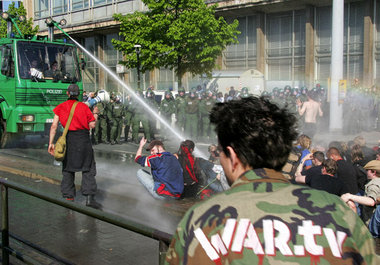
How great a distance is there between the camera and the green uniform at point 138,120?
15.5 metres

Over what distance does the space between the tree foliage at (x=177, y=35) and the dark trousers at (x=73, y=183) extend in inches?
564

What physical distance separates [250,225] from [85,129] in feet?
17.3

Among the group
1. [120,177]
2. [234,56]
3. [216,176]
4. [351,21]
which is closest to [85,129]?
[216,176]

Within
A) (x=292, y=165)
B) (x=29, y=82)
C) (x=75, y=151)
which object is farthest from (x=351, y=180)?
(x=29, y=82)

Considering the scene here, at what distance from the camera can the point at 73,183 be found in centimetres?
655

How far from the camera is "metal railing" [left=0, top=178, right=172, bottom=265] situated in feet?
6.75

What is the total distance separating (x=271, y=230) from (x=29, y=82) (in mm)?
12350

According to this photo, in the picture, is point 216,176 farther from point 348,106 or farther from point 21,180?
point 348,106

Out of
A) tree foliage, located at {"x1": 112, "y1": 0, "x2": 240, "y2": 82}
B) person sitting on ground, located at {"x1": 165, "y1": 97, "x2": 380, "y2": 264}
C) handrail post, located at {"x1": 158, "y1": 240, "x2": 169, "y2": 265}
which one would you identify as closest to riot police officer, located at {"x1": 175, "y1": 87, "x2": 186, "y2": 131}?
tree foliage, located at {"x1": 112, "y1": 0, "x2": 240, "y2": 82}

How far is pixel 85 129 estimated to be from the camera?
6.46 metres

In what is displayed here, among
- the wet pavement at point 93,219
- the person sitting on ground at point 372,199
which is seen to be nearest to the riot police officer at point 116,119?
the wet pavement at point 93,219

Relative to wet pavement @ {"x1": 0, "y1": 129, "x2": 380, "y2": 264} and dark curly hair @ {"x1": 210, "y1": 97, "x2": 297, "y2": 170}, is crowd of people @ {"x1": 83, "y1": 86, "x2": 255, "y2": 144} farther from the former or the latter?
dark curly hair @ {"x1": 210, "y1": 97, "x2": 297, "y2": 170}

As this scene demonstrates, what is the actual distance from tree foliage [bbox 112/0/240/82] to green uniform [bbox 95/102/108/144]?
576 centimetres

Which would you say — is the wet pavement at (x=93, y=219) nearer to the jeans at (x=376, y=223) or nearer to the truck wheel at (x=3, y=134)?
the jeans at (x=376, y=223)
